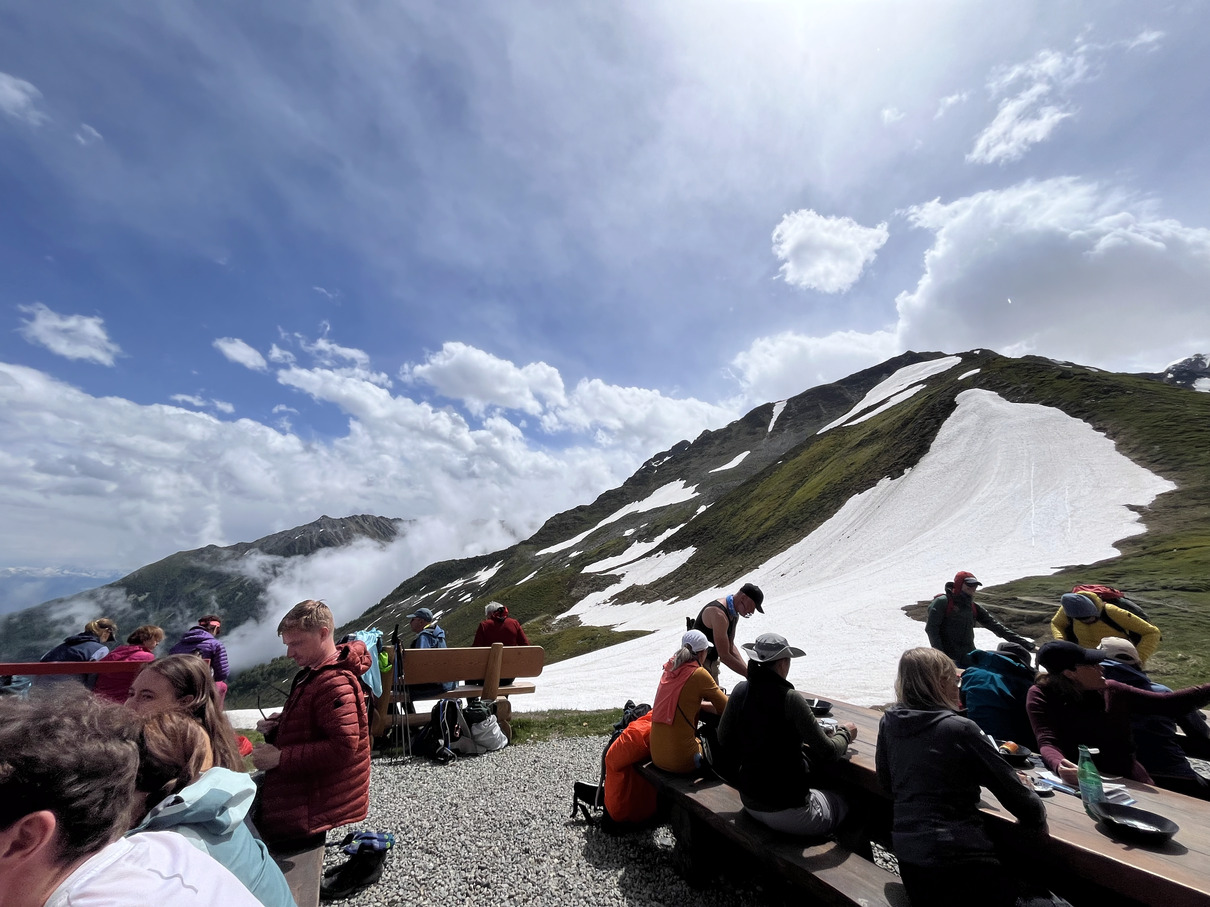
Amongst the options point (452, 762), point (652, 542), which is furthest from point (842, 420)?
point (452, 762)

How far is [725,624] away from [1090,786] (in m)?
4.16

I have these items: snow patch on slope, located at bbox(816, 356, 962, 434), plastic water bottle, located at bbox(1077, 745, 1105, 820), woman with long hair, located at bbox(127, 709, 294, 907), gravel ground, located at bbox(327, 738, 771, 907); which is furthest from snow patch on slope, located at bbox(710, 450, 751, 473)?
woman with long hair, located at bbox(127, 709, 294, 907)

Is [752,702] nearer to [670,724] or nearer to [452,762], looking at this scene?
[670,724]

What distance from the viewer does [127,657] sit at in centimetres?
757

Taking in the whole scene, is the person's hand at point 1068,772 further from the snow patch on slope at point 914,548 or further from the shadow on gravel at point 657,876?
the snow patch on slope at point 914,548

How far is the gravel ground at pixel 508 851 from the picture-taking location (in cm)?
538

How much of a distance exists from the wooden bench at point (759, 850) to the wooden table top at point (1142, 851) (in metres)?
1.07

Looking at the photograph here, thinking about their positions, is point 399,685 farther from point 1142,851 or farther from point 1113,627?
point 1113,627

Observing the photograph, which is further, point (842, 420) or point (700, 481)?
point (700, 481)

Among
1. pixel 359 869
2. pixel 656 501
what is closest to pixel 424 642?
pixel 359 869

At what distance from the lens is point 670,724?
19.9 ft

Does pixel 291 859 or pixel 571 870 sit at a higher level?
pixel 291 859

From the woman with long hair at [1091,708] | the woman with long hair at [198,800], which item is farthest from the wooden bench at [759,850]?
the woman with long hair at [198,800]

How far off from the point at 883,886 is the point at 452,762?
7.49m
